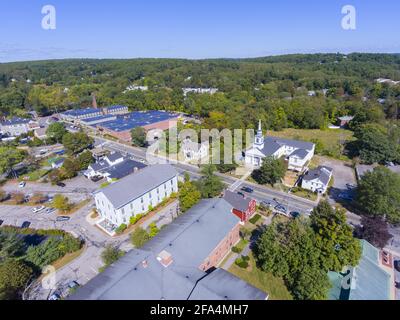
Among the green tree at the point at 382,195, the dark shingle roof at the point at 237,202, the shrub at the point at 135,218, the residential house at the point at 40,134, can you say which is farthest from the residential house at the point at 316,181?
the residential house at the point at 40,134

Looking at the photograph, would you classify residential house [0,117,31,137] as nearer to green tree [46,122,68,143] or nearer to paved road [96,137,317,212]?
green tree [46,122,68,143]

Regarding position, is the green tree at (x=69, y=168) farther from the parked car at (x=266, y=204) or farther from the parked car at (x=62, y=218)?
the parked car at (x=266, y=204)

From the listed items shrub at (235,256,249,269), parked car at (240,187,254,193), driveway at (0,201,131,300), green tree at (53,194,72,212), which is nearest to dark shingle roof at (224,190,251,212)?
shrub at (235,256,249,269)

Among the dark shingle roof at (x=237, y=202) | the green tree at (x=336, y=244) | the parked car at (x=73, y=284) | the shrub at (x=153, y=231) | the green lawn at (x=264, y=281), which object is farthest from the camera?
the dark shingle roof at (x=237, y=202)

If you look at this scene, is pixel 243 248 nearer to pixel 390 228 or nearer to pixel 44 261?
pixel 390 228

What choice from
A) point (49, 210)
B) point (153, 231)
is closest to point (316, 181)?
point (153, 231)
